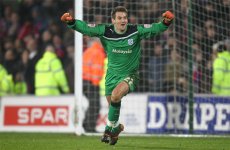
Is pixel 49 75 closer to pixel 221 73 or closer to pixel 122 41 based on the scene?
pixel 221 73

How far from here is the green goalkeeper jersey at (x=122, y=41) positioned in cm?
1230

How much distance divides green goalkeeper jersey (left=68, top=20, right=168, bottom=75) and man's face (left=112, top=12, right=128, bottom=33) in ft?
0.32

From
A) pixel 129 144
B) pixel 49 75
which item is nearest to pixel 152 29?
pixel 129 144

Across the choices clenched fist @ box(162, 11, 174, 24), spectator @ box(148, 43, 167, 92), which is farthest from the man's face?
spectator @ box(148, 43, 167, 92)

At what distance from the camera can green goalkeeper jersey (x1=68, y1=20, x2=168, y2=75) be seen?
1230 cm

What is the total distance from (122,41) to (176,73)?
421 cm

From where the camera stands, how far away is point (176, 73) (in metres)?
16.4

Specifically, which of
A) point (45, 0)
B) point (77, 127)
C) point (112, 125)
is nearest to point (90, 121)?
point (77, 127)

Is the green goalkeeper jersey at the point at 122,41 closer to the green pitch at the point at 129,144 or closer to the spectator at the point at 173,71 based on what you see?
the green pitch at the point at 129,144

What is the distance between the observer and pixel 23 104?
56.7 feet

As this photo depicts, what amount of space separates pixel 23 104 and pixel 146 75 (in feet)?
9.15

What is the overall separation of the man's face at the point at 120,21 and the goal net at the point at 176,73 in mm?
3681

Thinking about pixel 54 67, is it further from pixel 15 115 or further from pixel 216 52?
pixel 216 52

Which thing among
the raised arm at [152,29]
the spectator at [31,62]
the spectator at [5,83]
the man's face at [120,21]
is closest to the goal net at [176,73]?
the spectator at [31,62]
